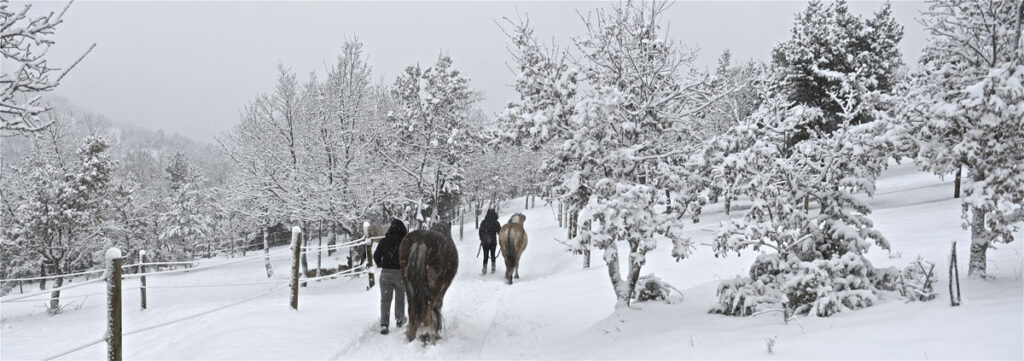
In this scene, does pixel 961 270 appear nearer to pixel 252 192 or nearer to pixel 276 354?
pixel 276 354

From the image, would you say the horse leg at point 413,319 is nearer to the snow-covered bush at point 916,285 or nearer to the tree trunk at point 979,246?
the snow-covered bush at point 916,285

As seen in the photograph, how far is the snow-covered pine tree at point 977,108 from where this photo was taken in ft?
16.2

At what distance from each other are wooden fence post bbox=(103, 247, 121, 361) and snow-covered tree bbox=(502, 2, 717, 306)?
4594 millimetres

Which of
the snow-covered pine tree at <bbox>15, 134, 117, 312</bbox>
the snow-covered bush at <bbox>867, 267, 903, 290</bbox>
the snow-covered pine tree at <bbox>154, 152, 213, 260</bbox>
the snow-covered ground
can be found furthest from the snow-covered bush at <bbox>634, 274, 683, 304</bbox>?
the snow-covered pine tree at <bbox>154, 152, 213, 260</bbox>

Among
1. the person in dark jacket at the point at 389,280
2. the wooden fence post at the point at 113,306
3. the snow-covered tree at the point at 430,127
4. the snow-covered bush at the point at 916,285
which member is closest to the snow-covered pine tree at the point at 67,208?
the snow-covered tree at the point at 430,127

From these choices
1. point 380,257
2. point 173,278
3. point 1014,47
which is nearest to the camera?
point 1014,47

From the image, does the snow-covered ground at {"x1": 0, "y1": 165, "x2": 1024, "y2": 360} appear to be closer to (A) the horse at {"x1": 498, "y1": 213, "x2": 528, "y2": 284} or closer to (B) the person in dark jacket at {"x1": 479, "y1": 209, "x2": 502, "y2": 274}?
(A) the horse at {"x1": 498, "y1": 213, "x2": 528, "y2": 284}

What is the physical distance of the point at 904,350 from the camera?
3.92m

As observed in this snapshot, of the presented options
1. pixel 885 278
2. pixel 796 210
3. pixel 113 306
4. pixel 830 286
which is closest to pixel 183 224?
pixel 113 306

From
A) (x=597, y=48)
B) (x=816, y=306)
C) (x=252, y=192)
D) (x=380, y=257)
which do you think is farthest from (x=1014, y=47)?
(x=252, y=192)

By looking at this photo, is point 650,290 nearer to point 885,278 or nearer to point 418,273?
point 885,278

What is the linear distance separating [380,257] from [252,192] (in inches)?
502

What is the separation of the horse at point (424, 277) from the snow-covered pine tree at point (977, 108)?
5853 millimetres

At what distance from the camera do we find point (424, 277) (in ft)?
20.9
